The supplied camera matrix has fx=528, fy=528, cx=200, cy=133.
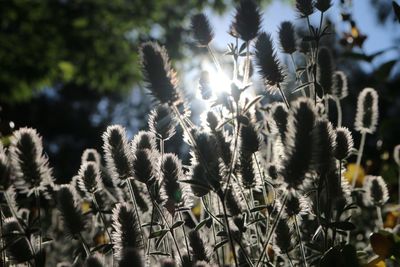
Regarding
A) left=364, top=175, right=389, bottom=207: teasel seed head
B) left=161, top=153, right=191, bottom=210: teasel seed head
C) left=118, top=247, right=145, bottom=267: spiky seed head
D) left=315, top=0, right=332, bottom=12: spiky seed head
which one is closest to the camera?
left=118, top=247, right=145, bottom=267: spiky seed head

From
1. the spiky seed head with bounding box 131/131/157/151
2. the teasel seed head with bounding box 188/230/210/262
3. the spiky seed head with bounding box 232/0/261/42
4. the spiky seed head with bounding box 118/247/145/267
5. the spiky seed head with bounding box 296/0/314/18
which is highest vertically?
the spiky seed head with bounding box 296/0/314/18

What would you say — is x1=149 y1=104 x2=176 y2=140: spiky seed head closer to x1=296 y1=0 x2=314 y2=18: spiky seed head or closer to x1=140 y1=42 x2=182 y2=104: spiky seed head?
x1=140 y1=42 x2=182 y2=104: spiky seed head

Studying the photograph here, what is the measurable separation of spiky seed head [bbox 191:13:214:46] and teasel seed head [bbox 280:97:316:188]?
66 centimetres

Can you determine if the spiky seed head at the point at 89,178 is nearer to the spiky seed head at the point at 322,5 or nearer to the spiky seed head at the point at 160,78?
the spiky seed head at the point at 160,78

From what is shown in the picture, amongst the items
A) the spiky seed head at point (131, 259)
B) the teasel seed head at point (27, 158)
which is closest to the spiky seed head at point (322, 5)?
the teasel seed head at point (27, 158)

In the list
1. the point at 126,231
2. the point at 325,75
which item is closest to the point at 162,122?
the point at 126,231

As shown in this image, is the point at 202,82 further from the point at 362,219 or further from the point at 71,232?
the point at 362,219

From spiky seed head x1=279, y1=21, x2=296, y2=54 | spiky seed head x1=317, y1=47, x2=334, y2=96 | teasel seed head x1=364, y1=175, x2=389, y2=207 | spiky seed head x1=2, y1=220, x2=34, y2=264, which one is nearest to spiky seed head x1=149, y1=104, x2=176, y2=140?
spiky seed head x1=2, y1=220, x2=34, y2=264

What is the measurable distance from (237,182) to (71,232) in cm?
49

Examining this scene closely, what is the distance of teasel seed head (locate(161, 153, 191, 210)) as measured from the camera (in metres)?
1.40

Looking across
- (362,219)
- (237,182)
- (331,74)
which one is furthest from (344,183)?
(362,219)

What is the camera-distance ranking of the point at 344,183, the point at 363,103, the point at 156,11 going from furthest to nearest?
the point at 156,11 < the point at 363,103 < the point at 344,183

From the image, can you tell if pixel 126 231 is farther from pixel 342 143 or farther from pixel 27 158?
pixel 342 143

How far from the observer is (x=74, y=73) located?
12656 millimetres
